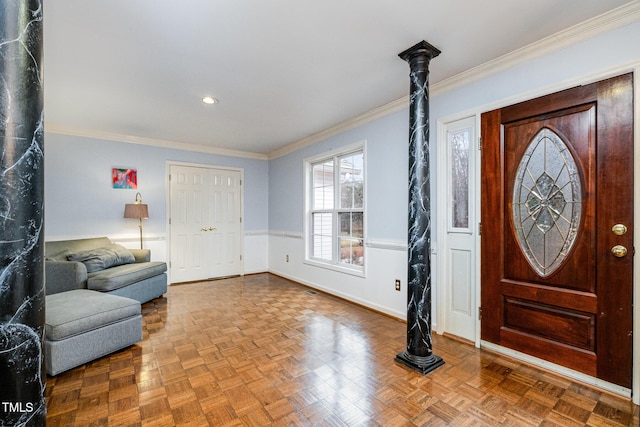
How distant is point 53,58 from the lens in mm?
2287

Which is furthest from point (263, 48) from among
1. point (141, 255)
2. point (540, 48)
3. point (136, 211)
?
point (141, 255)

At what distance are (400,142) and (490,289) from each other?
1.68m

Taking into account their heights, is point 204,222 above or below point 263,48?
below

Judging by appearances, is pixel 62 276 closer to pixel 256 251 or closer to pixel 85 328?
pixel 85 328

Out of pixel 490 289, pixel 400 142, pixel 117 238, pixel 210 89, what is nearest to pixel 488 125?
pixel 400 142

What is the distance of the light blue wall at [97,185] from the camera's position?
13.1ft

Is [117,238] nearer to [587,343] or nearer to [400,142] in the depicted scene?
[400,142]

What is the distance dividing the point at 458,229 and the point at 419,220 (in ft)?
2.22

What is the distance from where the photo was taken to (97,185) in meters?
4.25

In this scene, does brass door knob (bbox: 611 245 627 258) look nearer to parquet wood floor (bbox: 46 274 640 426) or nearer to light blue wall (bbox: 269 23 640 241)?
parquet wood floor (bbox: 46 274 640 426)

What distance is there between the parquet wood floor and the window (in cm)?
127

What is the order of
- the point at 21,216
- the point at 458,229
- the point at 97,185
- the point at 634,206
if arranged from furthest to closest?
the point at 97,185 → the point at 458,229 → the point at 634,206 → the point at 21,216

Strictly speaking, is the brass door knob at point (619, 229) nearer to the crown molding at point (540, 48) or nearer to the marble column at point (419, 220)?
the marble column at point (419, 220)

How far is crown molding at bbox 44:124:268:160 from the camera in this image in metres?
4.02
